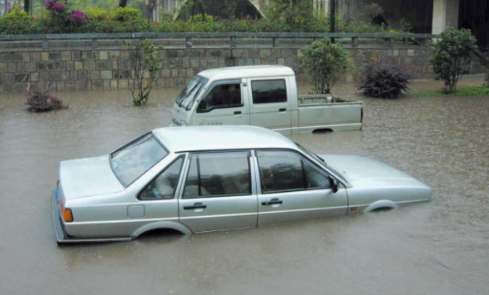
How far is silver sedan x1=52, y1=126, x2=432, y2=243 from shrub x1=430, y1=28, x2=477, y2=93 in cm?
1355

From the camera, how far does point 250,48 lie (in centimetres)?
2255

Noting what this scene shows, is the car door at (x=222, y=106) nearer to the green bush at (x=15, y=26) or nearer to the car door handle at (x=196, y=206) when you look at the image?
the car door handle at (x=196, y=206)

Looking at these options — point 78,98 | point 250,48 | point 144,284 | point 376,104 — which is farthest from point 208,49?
point 144,284

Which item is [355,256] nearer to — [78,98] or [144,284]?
[144,284]

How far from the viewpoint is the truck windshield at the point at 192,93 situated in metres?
12.0

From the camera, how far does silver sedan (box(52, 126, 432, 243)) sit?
6.36 metres

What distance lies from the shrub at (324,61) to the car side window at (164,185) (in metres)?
11.5

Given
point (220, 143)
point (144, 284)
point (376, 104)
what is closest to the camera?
point (144, 284)

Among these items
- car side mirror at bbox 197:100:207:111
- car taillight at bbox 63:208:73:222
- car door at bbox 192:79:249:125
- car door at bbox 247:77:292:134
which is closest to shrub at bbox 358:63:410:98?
car door at bbox 247:77:292:134

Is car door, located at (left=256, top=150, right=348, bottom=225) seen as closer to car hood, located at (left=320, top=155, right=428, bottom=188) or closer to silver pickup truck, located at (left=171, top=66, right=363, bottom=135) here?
car hood, located at (left=320, top=155, right=428, bottom=188)

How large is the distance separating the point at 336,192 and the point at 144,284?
2628 mm

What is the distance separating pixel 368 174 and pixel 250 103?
4.91 meters

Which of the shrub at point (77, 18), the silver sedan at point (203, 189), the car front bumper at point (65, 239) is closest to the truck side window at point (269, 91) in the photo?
the silver sedan at point (203, 189)

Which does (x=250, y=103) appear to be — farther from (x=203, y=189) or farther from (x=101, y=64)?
(x=101, y=64)
